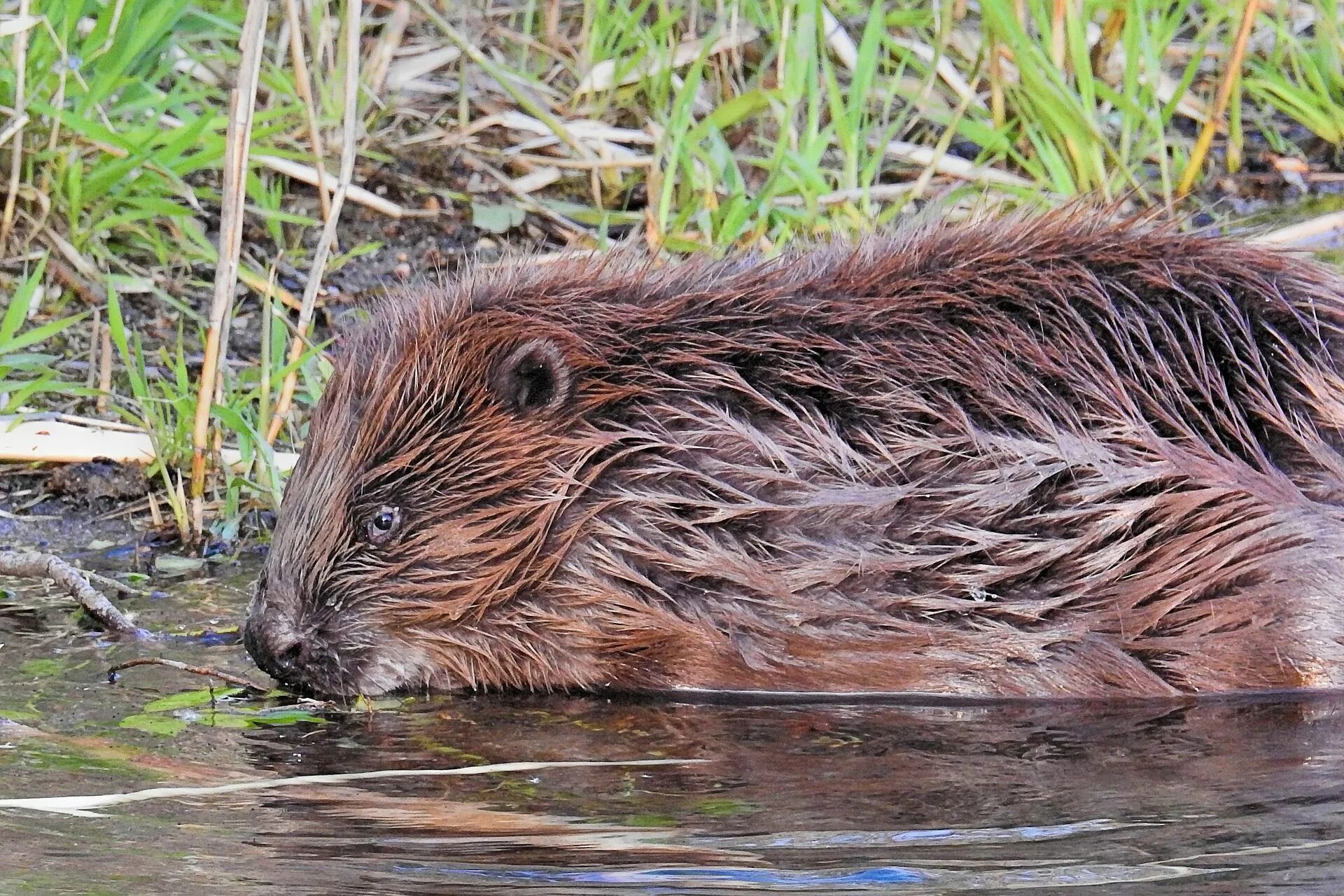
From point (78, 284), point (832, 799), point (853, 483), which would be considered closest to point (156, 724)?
point (832, 799)

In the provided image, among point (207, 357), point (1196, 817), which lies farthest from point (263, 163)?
point (1196, 817)

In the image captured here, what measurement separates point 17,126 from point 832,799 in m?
2.77

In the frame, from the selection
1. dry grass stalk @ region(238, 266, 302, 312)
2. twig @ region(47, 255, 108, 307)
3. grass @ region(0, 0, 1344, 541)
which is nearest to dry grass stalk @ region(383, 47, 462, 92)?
grass @ region(0, 0, 1344, 541)

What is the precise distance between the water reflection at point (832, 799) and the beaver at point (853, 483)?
10 cm

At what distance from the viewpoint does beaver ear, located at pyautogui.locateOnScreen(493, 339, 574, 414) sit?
3.19m

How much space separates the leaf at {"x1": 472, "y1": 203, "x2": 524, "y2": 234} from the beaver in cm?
186

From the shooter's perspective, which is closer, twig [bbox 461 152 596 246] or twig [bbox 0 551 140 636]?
twig [bbox 0 551 140 636]

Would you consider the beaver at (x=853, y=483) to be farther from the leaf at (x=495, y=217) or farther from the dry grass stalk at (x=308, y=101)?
the leaf at (x=495, y=217)

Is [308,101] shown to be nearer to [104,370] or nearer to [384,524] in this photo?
[104,370]

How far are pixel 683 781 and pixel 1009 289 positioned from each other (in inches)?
43.5

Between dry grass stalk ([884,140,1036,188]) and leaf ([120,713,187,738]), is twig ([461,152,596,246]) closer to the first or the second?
dry grass stalk ([884,140,1036,188])

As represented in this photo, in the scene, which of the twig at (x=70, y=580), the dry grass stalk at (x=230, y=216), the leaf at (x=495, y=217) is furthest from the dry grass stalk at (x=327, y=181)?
the twig at (x=70, y=580)

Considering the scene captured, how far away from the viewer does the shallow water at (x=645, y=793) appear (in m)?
2.13

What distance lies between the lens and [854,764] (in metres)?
2.74
